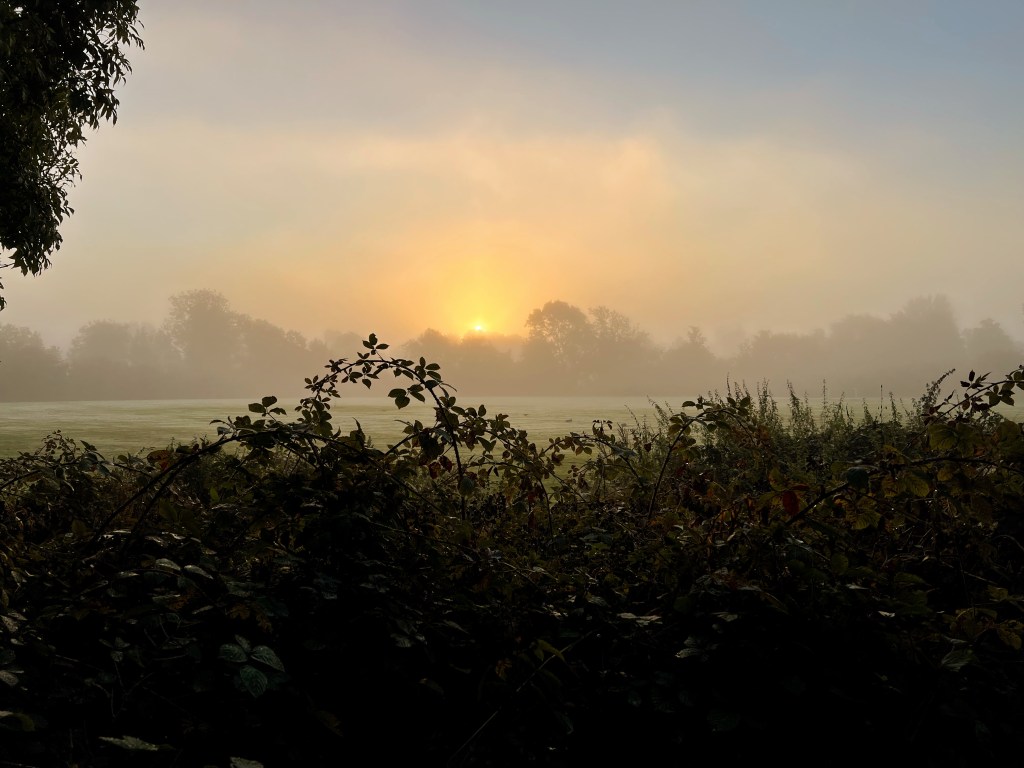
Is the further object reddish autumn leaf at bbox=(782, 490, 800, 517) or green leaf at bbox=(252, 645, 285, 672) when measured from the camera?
reddish autumn leaf at bbox=(782, 490, 800, 517)

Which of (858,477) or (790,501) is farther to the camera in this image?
(790,501)

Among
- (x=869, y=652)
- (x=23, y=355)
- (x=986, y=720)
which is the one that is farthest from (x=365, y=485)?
(x=23, y=355)

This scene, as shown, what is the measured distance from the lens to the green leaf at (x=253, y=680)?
5.43 feet

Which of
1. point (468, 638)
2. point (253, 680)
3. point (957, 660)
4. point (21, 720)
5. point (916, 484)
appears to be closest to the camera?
point (21, 720)

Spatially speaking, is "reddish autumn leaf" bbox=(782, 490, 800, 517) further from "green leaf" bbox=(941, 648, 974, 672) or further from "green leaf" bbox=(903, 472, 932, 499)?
"green leaf" bbox=(941, 648, 974, 672)

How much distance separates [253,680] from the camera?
1.68m

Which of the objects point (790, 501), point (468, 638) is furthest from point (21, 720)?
point (790, 501)

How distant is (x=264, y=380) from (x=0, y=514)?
8920cm

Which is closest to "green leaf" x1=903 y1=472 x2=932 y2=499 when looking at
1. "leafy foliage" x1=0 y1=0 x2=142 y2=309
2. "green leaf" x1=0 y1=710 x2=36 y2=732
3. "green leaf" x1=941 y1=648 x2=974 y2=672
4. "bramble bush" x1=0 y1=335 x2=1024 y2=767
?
"bramble bush" x1=0 y1=335 x2=1024 y2=767

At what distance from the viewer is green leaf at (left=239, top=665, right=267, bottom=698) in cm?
166

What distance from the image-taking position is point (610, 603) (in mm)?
2682

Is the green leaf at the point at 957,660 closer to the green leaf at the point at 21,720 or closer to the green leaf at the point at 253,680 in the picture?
the green leaf at the point at 253,680

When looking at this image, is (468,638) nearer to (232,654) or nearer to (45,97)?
(232,654)

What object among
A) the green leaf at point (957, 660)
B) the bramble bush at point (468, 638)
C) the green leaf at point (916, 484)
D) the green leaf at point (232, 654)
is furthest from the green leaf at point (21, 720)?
the green leaf at point (916, 484)
